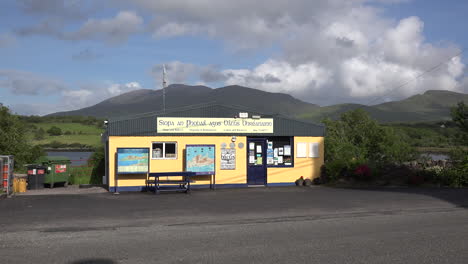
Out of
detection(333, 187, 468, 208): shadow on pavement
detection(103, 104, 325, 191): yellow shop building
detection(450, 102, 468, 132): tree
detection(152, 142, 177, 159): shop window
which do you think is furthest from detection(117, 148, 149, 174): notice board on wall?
detection(450, 102, 468, 132): tree

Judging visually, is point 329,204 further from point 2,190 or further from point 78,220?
point 2,190

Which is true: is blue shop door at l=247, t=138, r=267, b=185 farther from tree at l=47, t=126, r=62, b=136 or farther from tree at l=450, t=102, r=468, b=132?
tree at l=47, t=126, r=62, b=136

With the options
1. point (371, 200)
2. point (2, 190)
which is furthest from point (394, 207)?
point (2, 190)

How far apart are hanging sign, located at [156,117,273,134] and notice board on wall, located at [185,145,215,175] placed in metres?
0.92

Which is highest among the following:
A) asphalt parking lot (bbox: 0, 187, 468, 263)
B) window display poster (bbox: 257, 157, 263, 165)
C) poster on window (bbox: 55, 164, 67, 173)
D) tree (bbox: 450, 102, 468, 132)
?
tree (bbox: 450, 102, 468, 132)

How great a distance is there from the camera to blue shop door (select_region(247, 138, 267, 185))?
66.4ft

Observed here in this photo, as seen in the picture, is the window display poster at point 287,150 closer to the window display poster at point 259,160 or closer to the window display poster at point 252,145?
the window display poster at point 259,160

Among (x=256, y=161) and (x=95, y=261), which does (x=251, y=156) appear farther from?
(x=95, y=261)

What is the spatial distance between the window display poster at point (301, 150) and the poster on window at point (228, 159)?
10.1 feet

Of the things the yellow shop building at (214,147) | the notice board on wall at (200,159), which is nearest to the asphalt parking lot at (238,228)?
the yellow shop building at (214,147)

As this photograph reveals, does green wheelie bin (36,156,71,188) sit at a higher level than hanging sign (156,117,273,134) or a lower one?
lower

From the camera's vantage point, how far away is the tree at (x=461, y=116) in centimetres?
4094

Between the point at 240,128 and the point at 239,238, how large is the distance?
446 inches

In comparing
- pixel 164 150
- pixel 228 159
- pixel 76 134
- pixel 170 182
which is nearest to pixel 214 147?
pixel 228 159
